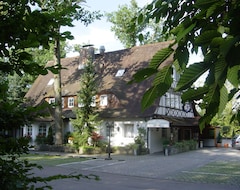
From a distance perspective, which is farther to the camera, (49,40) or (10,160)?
(49,40)

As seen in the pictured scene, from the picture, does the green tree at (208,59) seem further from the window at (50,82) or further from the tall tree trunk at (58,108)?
the window at (50,82)

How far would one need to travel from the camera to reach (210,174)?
15.1 meters

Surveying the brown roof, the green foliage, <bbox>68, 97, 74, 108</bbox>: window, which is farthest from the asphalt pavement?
<bbox>68, 97, 74, 108</bbox>: window

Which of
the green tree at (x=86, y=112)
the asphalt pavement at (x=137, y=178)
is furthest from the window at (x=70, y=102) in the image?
the asphalt pavement at (x=137, y=178)

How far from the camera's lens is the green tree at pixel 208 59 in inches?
39.9

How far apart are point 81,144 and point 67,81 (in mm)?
11026

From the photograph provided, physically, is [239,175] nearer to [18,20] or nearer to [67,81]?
[18,20]

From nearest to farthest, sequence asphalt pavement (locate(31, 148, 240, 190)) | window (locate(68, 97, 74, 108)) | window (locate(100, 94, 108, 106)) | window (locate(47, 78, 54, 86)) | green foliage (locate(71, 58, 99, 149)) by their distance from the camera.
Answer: asphalt pavement (locate(31, 148, 240, 190)) → green foliage (locate(71, 58, 99, 149)) → window (locate(100, 94, 108, 106)) → window (locate(68, 97, 74, 108)) → window (locate(47, 78, 54, 86))

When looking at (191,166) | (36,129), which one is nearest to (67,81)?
(36,129)

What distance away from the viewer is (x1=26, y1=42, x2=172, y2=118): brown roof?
27.8m

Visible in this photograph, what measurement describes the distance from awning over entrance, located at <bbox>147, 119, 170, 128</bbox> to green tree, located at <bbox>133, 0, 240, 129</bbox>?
916 inches

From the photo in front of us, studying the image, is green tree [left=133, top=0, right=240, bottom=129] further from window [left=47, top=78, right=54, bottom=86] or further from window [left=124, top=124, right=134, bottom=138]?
window [left=47, top=78, right=54, bottom=86]

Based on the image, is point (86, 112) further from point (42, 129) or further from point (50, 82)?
point (50, 82)

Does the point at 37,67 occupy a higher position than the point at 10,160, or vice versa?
the point at 37,67
